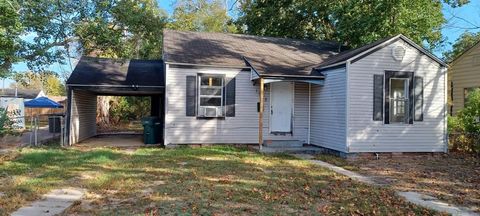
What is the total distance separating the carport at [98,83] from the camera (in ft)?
48.8

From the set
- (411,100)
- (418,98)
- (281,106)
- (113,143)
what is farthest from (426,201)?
(113,143)

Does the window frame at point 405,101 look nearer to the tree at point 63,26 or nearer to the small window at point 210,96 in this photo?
the small window at point 210,96

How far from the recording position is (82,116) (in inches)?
665

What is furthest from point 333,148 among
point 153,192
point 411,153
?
point 153,192

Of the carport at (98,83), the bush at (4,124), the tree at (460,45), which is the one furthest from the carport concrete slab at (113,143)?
the tree at (460,45)

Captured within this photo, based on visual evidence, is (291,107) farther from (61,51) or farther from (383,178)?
(61,51)

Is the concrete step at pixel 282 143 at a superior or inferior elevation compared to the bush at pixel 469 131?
inferior

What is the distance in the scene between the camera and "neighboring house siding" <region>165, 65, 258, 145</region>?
1411 cm

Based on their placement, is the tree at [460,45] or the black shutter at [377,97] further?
the tree at [460,45]

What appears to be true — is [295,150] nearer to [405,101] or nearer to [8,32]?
[405,101]

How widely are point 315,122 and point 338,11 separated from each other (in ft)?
27.5

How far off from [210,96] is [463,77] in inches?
475

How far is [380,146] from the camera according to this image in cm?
1271

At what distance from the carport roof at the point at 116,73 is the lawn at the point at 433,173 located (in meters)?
7.42
